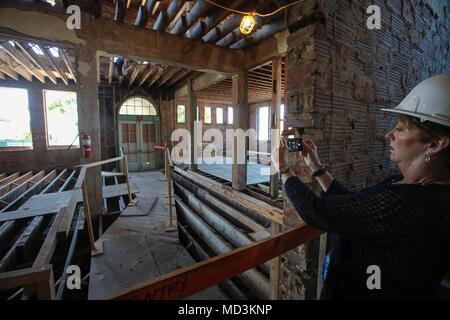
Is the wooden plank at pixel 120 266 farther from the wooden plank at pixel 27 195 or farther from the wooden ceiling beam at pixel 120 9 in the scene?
the wooden ceiling beam at pixel 120 9

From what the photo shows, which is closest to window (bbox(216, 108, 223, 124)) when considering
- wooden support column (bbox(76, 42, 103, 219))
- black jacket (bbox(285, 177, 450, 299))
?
wooden support column (bbox(76, 42, 103, 219))

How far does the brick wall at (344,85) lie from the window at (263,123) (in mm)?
9359

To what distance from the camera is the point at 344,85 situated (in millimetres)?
1938

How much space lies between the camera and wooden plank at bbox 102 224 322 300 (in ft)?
2.41

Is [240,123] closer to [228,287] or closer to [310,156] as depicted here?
[228,287]

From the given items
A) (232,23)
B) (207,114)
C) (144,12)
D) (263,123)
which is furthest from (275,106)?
(207,114)

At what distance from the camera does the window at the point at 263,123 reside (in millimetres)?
12002

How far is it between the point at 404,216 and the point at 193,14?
12.6ft

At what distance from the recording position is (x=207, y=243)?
13.6 feet

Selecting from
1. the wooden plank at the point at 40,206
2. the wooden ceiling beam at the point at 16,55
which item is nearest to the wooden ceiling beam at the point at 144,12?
the wooden plank at the point at 40,206

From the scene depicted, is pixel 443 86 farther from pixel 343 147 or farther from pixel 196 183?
pixel 196 183

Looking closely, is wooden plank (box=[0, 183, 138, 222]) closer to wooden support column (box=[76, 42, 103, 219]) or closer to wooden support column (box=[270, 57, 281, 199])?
wooden support column (box=[76, 42, 103, 219])

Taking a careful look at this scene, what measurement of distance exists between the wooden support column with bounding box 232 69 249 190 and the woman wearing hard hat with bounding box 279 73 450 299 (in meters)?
4.06
